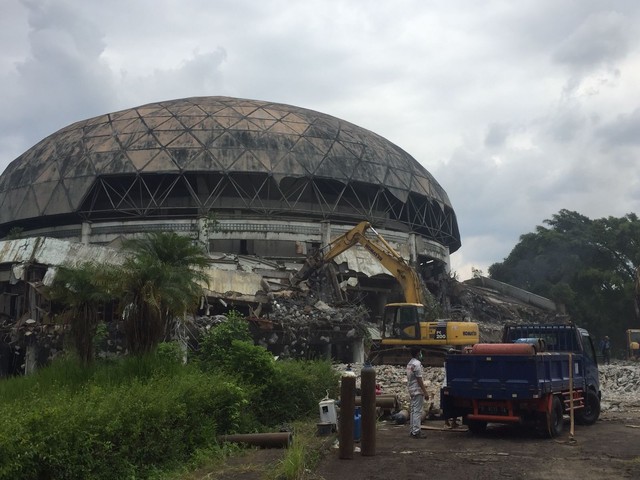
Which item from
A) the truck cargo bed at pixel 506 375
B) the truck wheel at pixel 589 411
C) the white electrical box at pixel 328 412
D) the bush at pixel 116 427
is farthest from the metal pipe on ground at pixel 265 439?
the truck wheel at pixel 589 411

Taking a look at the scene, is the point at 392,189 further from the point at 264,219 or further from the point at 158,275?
the point at 158,275

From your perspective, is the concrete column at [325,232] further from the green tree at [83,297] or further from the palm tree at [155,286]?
the green tree at [83,297]

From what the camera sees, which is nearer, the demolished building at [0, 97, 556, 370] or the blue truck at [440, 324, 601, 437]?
the blue truck at [440, 324, 601, 437]

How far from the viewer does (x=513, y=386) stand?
12273 mm

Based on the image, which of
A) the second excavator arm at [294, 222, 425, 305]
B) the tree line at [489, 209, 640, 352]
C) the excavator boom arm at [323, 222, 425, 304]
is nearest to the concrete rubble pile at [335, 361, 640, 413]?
the excavator boom arm at [323, 222, 425, 304]

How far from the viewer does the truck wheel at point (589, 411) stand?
14301mm

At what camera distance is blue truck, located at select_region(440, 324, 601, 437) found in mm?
12227

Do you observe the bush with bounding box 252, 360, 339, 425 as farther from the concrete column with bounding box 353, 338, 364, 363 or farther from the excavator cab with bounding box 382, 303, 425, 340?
the concrete column with bounding box 353, 338, 364, 363

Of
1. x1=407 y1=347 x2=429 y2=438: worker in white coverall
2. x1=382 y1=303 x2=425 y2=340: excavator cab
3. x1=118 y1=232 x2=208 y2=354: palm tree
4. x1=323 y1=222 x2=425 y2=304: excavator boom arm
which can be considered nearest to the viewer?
x1=407 y1=347 x2=429 y2=438: worker in white coverall

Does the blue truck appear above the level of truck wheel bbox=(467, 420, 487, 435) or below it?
above

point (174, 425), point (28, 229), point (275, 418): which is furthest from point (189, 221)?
point (174, 425)

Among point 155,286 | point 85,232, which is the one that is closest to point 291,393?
point 155,286

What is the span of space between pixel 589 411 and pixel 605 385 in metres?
8.85

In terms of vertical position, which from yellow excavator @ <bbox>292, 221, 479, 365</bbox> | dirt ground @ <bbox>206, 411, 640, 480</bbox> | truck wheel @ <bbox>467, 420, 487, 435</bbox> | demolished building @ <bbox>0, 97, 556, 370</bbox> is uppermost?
demolished building @ <bbox>0, 97, 556, 370</bbox>
